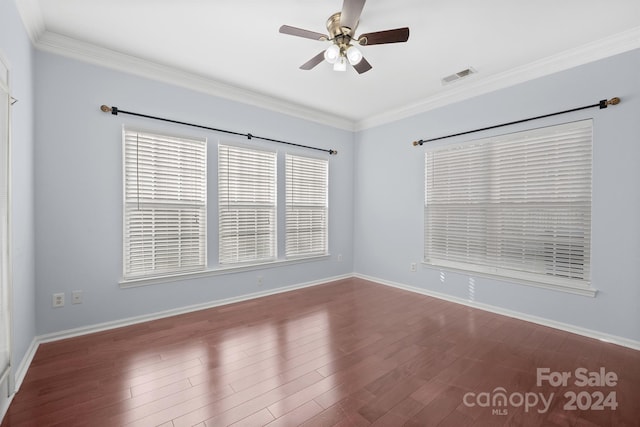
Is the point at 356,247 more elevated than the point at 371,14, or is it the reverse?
the point at 371,14

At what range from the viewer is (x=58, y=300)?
8.90ft

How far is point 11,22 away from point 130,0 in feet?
2.61

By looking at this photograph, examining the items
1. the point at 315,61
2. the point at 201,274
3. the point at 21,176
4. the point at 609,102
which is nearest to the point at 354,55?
the point at 315,61

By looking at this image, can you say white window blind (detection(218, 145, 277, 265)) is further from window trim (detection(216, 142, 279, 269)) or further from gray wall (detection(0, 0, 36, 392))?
gray wall (detection(0, 0, 36, 392))

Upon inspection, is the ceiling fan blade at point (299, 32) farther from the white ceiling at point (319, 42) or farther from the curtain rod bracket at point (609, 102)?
the curtain rod bracket at point (609, 102)

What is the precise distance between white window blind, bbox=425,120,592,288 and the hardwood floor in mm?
727

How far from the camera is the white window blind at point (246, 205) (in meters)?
3.75

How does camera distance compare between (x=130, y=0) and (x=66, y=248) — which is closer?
(x=130, y=0)

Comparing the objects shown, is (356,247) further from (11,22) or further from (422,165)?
(11,22)

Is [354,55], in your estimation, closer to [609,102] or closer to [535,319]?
[609,102]

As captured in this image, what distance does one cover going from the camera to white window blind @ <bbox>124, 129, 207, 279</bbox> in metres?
3.09

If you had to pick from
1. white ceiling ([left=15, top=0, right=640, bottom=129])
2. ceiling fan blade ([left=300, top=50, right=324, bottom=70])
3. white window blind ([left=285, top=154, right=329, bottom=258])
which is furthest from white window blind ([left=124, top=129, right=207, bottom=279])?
ceiling fan blade ([left=300, top=50, right=324, bottom=70])

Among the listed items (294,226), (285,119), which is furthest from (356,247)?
(285,119)

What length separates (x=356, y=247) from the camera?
5328mm
